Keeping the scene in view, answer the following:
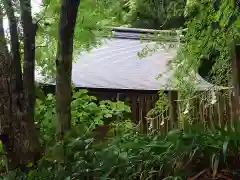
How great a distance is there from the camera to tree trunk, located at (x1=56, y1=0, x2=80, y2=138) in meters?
3.68

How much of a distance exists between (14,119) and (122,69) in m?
4.34

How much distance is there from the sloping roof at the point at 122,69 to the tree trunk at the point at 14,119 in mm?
2896

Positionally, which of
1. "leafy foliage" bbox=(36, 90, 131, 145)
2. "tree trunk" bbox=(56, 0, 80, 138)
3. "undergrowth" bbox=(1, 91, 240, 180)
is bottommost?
"undergrowth" bbox=(1, 91, 240, 180)

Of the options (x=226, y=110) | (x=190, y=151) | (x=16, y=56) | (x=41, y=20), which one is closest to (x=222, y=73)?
(x=226, y=110)

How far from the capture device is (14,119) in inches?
146

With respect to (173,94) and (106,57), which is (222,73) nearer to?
(173,94)

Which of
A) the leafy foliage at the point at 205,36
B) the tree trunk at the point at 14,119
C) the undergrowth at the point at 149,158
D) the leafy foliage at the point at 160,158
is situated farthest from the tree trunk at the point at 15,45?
the leafy foliage at the point at 205,36

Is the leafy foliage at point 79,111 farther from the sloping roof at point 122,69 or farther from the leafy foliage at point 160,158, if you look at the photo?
the leafy foliage at point 160,158

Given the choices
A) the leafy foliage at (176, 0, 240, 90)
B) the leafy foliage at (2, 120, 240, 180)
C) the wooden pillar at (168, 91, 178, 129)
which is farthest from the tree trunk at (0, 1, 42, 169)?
the wooden pillar at (168, 91, 178, 129)

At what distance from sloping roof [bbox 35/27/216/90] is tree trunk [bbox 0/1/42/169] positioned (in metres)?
2.90

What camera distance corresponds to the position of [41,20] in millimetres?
4586

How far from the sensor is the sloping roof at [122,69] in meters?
7.04

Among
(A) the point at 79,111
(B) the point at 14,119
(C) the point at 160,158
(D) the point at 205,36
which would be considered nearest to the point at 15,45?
(B) the point at 14,119

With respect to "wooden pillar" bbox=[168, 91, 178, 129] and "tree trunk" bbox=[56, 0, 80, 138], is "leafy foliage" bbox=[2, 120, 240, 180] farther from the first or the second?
"wooden pillar" bbox=[168, 91, 178, 129]
